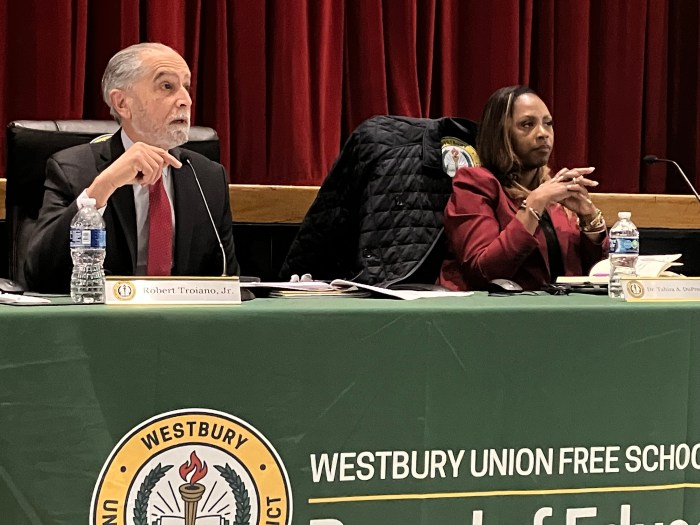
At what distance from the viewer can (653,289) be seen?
1631mm

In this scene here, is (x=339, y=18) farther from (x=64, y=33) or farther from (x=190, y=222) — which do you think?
(x=190, y=222)

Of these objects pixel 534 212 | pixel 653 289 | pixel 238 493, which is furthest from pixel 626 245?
pixel 238 493

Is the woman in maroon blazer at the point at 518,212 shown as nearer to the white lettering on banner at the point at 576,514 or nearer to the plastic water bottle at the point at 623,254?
the plastic water bottle at the point at 623,254

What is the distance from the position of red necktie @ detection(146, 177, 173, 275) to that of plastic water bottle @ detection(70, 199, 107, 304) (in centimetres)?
29

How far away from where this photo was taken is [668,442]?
5.05ft

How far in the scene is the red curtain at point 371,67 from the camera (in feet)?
9.39

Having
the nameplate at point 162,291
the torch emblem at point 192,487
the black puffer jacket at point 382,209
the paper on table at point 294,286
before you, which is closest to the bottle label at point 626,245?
the paper on table at point 294,286

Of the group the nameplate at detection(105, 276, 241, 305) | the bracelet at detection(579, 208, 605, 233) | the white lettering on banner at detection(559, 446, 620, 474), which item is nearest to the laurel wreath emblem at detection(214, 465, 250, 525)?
the nameplate at detection(105, 276, 241, 305)

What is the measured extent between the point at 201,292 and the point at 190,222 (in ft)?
2.42

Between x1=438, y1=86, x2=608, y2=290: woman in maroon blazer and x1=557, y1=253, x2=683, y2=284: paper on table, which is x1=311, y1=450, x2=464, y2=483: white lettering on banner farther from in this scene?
x1=438, y1=86, x2=608, y2=290: woman in maroon blazer

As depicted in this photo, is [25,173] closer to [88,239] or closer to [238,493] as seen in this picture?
[88,239]

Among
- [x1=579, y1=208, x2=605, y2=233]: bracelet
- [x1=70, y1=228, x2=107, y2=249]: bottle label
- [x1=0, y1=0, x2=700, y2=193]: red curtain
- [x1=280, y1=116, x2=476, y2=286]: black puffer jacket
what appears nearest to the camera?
[x1=70, y1=228, x2=107, y2=249]: bottle label

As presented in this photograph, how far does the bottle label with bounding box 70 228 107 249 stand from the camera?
158cm

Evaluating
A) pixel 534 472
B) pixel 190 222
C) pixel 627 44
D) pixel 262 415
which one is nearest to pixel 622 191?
pixel 627 44
